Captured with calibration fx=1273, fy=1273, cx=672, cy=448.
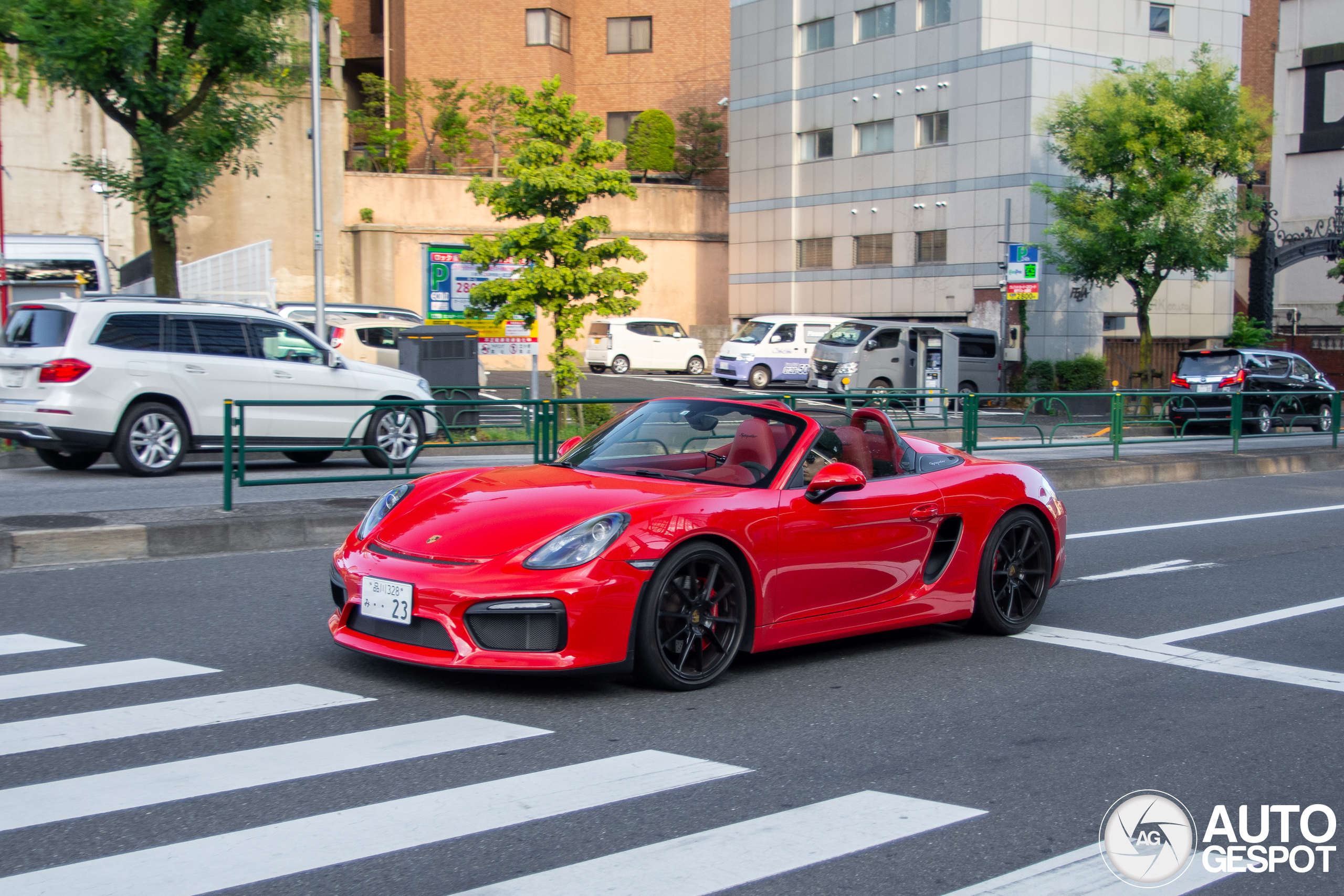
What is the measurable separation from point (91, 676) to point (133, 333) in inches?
342

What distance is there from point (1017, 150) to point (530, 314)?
24318mm

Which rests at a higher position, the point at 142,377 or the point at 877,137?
the point at 877,137

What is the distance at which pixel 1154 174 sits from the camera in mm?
34281

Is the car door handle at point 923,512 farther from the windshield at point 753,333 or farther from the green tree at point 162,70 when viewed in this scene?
the windshield at point 753,333

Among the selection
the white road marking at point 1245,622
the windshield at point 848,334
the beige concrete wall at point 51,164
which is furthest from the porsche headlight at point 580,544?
the beige concrete wall at point 51,164

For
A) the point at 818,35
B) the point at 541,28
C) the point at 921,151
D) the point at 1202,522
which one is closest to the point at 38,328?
the point at 1202,522

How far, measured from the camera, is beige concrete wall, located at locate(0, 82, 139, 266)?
33.6 m

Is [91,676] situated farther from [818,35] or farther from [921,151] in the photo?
[818,35]

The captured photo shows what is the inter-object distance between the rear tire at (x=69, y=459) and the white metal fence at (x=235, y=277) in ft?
36.3

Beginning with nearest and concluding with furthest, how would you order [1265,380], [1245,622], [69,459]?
[1245,622]
[69,459]
[1265,380]

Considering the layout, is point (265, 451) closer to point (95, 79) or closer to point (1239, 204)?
point (95, 79)

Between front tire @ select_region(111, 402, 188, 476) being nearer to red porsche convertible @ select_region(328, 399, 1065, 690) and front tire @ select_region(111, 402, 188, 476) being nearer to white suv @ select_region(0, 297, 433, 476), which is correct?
white suv @ select_region(0, 297, 433, 476)

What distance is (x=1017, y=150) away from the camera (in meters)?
39.3

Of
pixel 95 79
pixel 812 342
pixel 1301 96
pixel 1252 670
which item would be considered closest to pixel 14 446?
pixel 95 79
